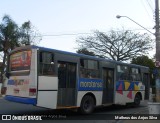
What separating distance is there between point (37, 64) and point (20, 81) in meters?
1.22

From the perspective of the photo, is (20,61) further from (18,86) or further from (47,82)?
(47,82)

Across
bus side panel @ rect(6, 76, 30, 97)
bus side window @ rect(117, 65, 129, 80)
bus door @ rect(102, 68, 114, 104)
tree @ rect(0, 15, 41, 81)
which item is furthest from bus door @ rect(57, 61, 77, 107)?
tree @ rect(0, 15, 41, 81)

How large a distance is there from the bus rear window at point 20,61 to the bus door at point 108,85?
500cm

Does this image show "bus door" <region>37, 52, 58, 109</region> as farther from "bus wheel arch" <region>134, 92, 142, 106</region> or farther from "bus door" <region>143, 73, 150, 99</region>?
"bus door" <region>143, 73, 150, 99</region>

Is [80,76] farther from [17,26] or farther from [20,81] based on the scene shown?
[17,26]

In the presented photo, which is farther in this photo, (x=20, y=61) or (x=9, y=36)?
(x=9, y=36)

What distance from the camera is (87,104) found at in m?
15.7

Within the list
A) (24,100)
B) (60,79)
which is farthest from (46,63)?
(24,100)

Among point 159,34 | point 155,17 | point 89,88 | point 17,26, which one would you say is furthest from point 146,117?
point 17,26

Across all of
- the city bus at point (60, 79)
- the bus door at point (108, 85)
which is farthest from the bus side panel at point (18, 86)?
the bus door at point (108, 85)

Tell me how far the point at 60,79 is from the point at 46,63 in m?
1.10

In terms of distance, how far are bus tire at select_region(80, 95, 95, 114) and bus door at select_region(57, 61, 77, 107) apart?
2.36 ft

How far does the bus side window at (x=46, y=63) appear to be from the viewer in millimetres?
13297

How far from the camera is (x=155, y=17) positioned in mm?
21297
